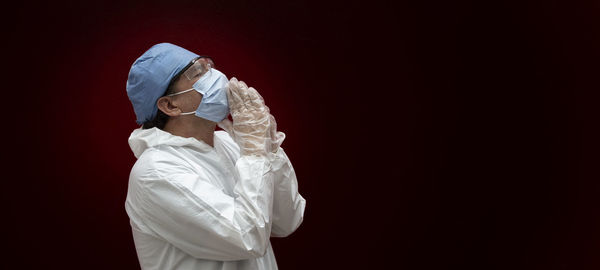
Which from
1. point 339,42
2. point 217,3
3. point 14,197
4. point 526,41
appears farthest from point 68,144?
point 526,41

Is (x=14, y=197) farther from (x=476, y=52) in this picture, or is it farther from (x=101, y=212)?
(x=476, y=52)

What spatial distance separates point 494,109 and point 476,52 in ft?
0.93

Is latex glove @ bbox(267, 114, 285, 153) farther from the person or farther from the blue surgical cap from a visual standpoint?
the blue surgical cap

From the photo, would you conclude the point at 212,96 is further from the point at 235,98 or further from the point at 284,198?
the point at 284,198

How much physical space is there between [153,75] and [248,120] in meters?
0.31

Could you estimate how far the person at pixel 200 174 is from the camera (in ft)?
5.92

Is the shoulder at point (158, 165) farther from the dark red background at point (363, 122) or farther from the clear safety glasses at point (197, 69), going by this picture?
the dark red background at point (363, 122)

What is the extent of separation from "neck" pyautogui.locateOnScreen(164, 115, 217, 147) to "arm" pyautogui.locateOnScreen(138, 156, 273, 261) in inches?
7.5

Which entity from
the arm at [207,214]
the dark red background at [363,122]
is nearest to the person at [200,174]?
the arm at [207,214]

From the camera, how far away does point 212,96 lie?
78.9 inches

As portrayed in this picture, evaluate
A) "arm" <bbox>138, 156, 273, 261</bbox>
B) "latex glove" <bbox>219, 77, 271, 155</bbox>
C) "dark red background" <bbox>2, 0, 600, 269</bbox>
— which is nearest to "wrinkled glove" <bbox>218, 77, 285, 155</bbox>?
"latex glove" <bbox>219, 77, 271, 155</bbox>

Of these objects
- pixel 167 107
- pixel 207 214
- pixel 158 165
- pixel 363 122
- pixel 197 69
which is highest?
pixel 197 69

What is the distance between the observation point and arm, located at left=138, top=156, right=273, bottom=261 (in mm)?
1789

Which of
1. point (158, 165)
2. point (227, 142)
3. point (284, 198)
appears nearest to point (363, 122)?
point (227, 142)
